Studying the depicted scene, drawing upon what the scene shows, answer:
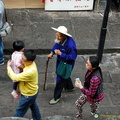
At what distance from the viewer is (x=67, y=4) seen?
28.0 ft

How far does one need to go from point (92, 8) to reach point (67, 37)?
3863 millimetres

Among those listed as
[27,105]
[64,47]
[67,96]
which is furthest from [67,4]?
[27,105]

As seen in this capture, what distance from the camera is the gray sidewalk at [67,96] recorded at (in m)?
5.53

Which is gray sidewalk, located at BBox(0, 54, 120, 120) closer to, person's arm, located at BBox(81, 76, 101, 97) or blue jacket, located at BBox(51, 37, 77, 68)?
person's arm, located at BBox(81, 76, 101, 97)

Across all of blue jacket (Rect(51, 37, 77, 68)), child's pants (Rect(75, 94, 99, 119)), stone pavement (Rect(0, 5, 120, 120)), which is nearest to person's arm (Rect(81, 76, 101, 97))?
child's pants (Rect(75, 94, 99, 119))

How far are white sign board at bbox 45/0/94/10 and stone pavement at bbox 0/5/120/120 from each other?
0.54 feet

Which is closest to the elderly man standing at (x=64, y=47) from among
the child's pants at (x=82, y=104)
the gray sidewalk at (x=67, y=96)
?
the child's pants at (x=82, y=104)

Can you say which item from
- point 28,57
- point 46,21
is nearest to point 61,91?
point 28,57

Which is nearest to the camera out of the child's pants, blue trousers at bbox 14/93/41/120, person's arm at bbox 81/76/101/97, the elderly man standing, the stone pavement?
person's arm at bbox 81/76/101/97

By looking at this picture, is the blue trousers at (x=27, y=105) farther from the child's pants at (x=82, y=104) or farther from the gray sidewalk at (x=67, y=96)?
the child's pants at (x=82, y=104)

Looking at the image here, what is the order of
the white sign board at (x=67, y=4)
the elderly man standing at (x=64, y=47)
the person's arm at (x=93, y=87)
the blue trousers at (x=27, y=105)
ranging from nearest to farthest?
1. the person's arm at (x=93, y=87)
2. the blue trousers at (x=27, y=105)
3. the elderly man standing at (x=64, y=47)
4. the white sign board at (x=67, y=4)

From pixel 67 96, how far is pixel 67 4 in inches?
139

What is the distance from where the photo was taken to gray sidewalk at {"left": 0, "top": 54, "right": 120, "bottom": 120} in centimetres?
553

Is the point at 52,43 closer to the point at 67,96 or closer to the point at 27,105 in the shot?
the point at 67,96
